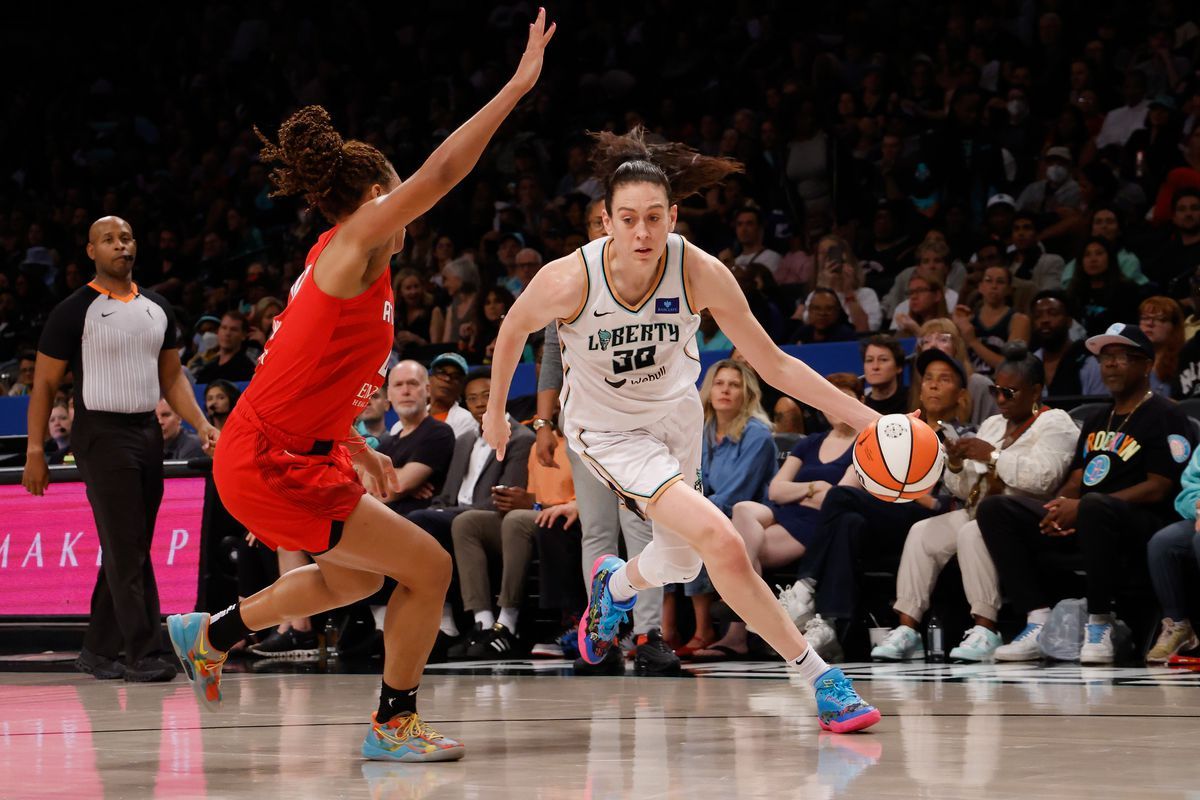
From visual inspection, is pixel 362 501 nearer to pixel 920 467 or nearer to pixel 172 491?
pixel 920 467

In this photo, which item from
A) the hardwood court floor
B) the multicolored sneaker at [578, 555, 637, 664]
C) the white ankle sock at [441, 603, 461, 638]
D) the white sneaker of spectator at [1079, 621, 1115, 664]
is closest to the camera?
the hardwood court floor

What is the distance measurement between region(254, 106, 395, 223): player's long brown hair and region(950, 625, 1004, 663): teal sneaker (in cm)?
419

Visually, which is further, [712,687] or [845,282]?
[845,282]

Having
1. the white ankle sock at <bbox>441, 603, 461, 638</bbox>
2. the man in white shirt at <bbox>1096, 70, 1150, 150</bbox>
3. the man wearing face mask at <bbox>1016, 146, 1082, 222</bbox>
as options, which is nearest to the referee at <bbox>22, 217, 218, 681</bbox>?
the white ankle sock at <bbox>441, 603, 461, 638</bbox>

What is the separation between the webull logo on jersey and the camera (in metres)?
5.00

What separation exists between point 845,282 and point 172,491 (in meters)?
4.90

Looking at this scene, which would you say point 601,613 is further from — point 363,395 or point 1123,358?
point 1123,358

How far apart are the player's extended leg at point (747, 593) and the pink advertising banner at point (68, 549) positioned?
15.4 ft

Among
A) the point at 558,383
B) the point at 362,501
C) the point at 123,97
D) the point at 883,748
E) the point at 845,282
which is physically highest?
the point at 123,97

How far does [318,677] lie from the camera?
7.32 metres

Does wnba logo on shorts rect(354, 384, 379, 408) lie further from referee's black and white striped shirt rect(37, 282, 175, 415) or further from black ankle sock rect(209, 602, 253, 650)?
referee's black and white striped shirt rect(37, 282, 175, 415)

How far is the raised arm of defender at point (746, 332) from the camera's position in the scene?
489 centimetres

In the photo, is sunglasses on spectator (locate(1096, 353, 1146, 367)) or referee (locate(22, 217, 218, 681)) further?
referee (locate(22, 217, 218, 681))

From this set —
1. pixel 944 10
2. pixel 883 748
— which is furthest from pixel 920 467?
pixel 944 10
